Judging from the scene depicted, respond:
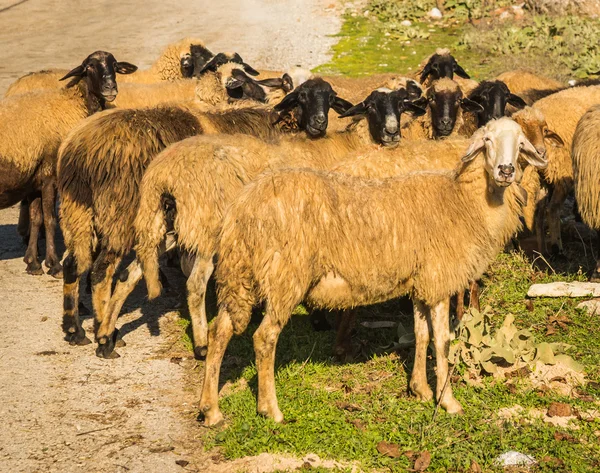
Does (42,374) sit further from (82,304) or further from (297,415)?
(297,415)

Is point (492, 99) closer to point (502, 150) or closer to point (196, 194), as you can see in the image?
point (502, 150)

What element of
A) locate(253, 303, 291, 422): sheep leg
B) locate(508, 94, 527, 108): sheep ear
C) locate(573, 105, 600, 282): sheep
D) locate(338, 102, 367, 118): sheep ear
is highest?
locate(338, 102, 367, 118): sheep ear

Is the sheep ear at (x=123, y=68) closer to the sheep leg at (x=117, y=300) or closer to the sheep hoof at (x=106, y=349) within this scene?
the sheep leg at (x=117, y=300)

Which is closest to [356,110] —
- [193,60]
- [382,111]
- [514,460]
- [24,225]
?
[382,111]

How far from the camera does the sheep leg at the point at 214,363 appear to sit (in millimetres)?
6188

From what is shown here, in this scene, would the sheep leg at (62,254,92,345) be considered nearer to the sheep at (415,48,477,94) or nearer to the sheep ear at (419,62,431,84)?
the sheep at (415,48,477,94)

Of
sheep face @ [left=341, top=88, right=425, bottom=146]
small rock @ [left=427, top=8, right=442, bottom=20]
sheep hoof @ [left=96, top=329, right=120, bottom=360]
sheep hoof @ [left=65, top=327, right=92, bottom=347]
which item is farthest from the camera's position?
small rock @ [left=427, top=8, right=442, bottom=20]

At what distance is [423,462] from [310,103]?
4521 millimetres

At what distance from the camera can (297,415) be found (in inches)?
250

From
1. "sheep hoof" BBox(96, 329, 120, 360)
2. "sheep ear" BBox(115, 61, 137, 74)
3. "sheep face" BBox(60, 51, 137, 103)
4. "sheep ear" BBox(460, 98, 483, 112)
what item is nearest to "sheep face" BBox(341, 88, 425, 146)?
"sheep ear" BBox(460, 98, 483, 112)

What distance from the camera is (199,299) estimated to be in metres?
7.45

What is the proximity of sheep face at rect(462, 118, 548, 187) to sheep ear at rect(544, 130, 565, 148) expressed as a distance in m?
2.33

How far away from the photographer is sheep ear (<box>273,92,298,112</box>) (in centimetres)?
897

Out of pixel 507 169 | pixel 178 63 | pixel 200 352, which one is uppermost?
pixel 507 169
